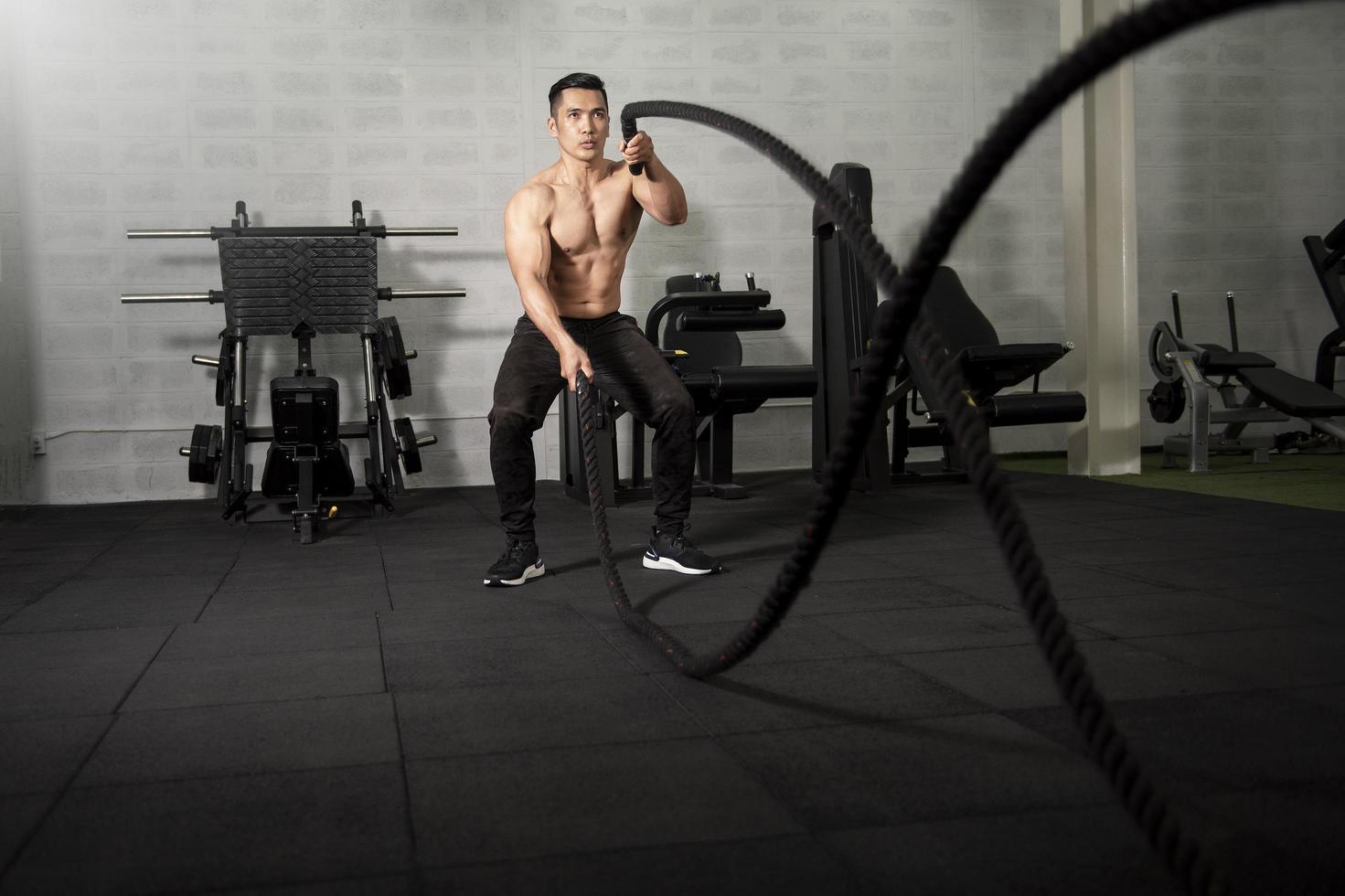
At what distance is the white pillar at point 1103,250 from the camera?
5.67 m

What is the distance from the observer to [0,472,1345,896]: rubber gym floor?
1345 millimetres

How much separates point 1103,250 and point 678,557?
3.30 meters

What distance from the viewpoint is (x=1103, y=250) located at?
569cm

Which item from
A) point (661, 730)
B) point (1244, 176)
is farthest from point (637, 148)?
point (1244, 176)

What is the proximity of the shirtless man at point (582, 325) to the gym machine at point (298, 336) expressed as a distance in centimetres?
165

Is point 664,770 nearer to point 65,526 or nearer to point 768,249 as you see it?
point 65,526

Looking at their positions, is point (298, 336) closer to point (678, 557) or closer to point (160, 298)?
point (160, 298)

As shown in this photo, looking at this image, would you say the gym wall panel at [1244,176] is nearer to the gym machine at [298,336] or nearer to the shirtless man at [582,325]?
the gym machine at [298,336]

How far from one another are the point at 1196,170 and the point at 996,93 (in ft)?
4.29

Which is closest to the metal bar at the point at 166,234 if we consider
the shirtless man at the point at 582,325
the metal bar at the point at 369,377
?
the metal bar at the point at 369,377

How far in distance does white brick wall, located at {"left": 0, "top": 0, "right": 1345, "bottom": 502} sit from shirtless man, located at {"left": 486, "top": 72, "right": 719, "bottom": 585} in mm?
2898

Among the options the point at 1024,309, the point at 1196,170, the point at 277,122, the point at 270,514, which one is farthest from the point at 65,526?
the point at 1196,170

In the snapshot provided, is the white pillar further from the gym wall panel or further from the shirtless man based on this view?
the shirtless man

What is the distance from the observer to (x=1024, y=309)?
691cm
